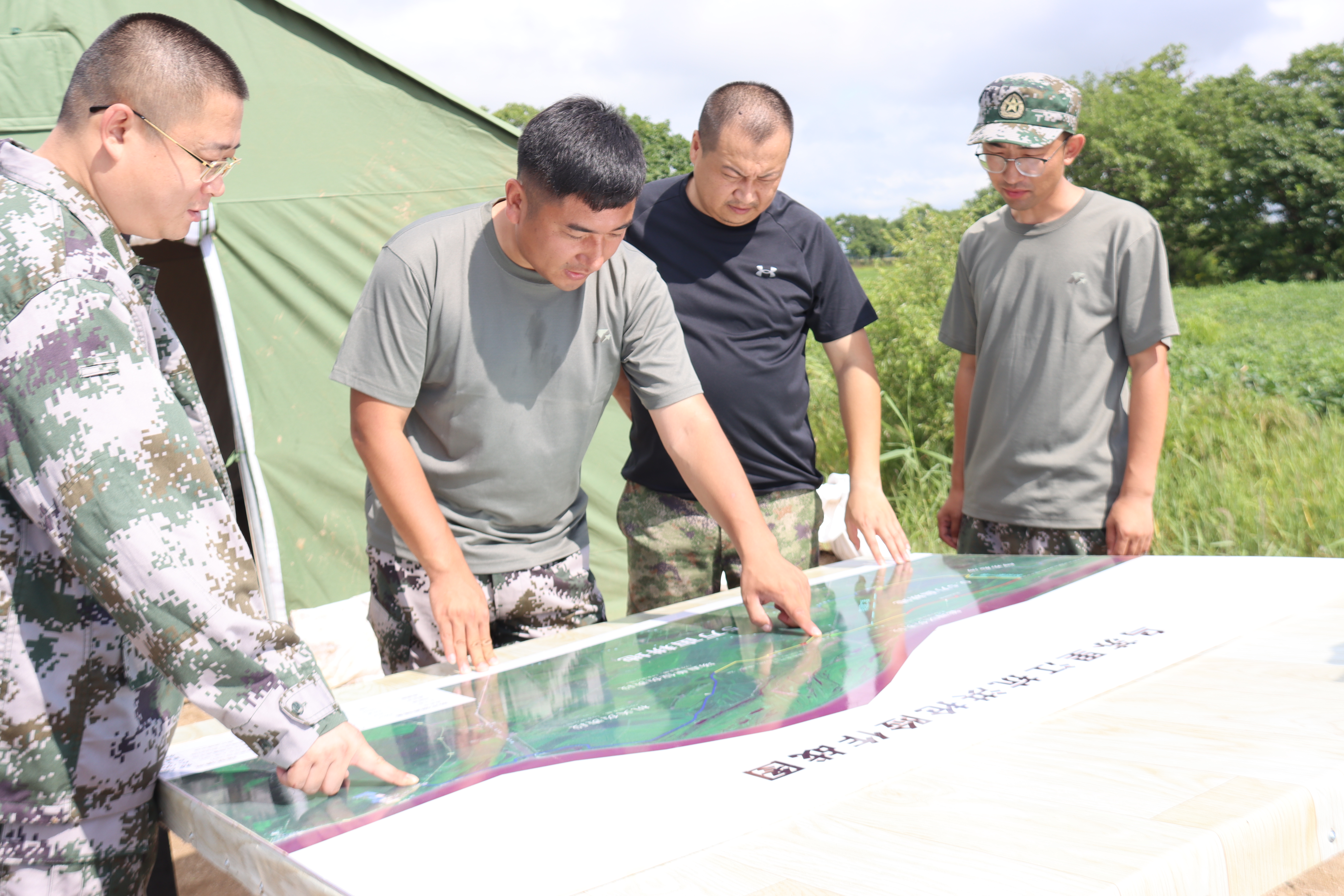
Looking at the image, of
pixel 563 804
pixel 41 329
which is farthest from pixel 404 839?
pixel 41 329

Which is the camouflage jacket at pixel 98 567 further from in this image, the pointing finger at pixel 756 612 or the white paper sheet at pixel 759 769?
the pointing finger at pixel 756 612

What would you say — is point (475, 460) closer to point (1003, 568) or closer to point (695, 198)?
point (695, 198)

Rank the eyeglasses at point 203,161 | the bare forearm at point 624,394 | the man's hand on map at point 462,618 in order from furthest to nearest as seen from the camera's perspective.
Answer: the bare forearm at point 624,394, the man's hand on map at point 462,618, the eyeglasses at point 203,161

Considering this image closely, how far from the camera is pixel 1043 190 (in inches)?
96.8

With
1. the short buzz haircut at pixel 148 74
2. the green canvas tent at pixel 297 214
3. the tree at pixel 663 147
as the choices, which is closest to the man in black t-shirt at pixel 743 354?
the short buzz haircut at pixel 148 74

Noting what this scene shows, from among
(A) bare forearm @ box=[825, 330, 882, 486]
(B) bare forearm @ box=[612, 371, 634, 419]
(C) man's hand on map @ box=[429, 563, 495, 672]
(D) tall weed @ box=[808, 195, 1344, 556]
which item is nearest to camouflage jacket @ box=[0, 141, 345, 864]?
(C) man's hand on map @ box=[429, 563, 495, 672]

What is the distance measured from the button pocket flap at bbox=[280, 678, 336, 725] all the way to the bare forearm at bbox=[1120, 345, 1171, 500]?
1815 mm

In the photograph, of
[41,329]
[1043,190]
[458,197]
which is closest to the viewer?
[41,329]

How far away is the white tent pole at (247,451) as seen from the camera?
362 cm

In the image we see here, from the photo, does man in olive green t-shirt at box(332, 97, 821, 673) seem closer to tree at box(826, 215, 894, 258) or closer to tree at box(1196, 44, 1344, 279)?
tree at box(826, 215, 894, 258)

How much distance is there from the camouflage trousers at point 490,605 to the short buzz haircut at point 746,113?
0.95 metres

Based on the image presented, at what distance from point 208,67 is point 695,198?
130 cm

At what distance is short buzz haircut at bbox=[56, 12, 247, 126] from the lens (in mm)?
1261

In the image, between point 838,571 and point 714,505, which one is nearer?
point 714,505
